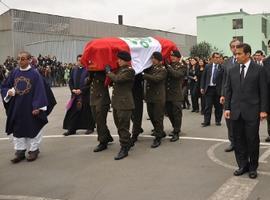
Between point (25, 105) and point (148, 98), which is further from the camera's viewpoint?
point (148, 98)

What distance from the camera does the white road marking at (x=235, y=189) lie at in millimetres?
5676

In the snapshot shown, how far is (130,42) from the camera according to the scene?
28.2 feet

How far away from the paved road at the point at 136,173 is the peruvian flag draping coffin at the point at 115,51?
1545 mm

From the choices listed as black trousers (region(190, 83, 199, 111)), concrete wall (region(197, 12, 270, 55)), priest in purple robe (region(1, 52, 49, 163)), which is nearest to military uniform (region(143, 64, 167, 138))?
priest in purple robe (region(1, 52, 49, 163))

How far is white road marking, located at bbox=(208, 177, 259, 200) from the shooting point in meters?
5.68

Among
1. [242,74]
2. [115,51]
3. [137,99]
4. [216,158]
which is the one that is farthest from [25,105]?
[242,74]

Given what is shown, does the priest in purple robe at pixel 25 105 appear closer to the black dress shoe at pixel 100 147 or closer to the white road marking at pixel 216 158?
the black dress shoe at pixel 100 147

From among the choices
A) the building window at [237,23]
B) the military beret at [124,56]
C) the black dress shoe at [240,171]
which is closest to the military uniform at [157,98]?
the military beret at [124,56]

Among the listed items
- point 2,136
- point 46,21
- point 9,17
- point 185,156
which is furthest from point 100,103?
point 46,21

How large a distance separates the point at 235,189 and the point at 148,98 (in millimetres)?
3345

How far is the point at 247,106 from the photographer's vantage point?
643cm

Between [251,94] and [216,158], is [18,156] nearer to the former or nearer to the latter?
[216,158]

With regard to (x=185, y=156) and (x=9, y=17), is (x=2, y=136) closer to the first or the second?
(x=185, y=156)

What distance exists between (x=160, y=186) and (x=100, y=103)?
2.61 m
